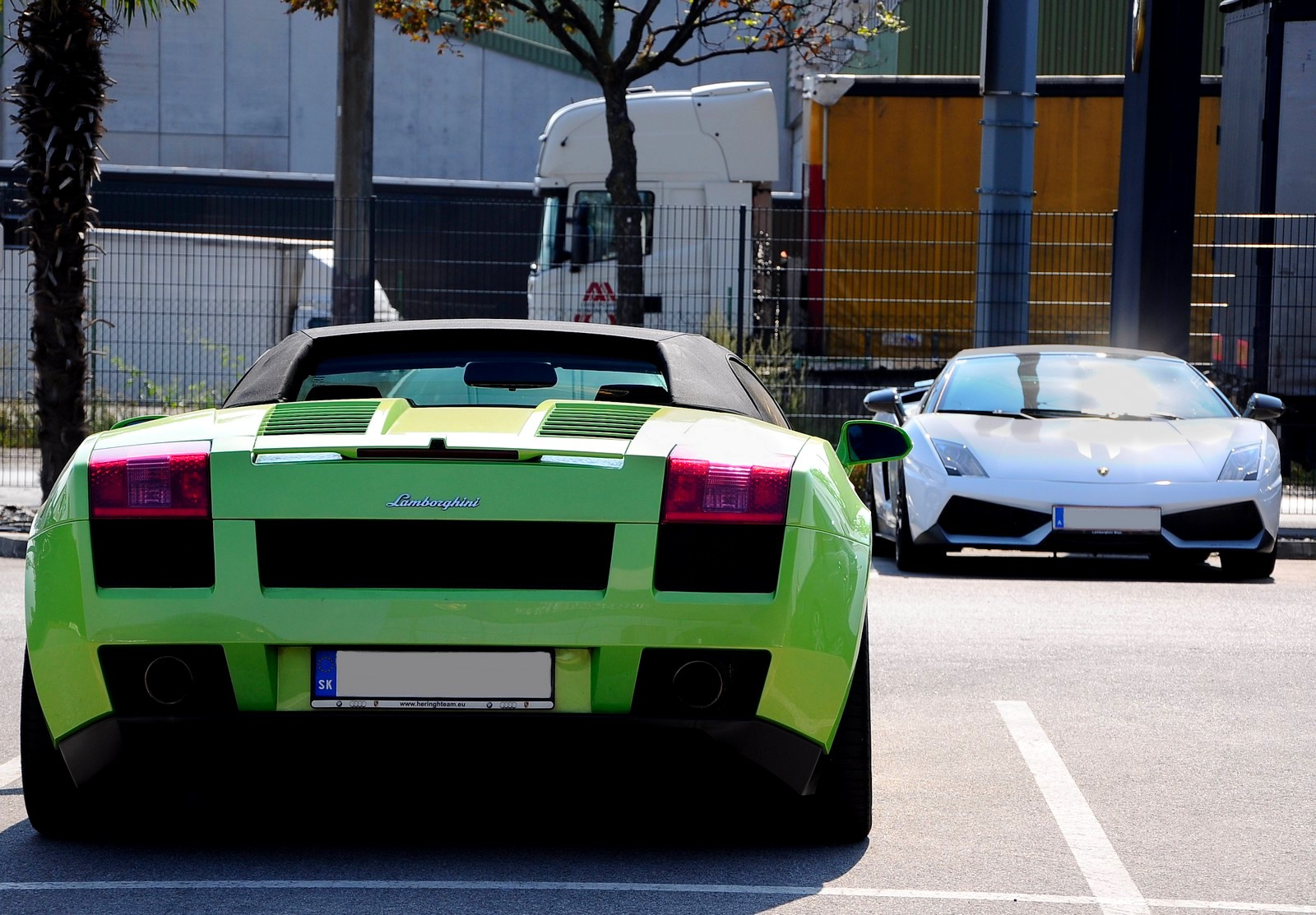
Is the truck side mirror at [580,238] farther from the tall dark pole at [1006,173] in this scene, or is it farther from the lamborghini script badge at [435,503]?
the lamborghini script badge at [435,503]

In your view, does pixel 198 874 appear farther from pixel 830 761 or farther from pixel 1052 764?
pixel 1052 764

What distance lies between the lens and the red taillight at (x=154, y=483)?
3881 mm

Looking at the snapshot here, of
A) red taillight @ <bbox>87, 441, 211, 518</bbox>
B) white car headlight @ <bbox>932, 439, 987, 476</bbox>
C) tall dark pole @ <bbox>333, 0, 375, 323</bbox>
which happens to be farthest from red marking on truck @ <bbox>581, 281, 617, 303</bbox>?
red taillight @ <bbox>87, 441, 211, 518</bbox>

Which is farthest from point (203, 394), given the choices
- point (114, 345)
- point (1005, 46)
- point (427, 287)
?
point (1005, 46)

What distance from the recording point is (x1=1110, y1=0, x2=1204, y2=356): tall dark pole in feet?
47.8

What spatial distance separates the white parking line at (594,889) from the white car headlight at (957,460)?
6068mm

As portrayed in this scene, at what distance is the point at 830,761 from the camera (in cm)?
422

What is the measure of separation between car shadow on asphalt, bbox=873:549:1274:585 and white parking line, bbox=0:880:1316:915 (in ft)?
21.2

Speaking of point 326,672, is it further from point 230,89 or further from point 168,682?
point 230,89

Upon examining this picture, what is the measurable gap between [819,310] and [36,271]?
6219mm

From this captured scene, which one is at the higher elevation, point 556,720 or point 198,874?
point 556,720

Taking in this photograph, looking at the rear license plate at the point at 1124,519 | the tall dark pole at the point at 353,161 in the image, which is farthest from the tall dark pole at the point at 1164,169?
the tall dark pole at the point at 353,161

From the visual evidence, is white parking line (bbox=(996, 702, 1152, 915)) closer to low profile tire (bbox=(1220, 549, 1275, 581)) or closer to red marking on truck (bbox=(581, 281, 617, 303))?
low profile tire (bbox=(1220, 549, 1275, 581))

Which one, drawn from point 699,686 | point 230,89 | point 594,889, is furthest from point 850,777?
point 230,89
